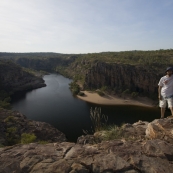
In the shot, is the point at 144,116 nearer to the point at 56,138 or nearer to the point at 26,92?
the point at 56,138

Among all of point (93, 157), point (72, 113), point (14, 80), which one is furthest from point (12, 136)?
point (14, 80)

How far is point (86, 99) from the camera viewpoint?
48.4 meters

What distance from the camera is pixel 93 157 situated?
5.25 meters

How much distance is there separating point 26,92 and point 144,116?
40371mm

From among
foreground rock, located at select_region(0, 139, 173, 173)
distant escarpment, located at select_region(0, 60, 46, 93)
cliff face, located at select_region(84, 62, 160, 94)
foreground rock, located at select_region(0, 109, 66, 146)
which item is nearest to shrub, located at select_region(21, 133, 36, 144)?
foreground rock, located at select_region(0, 109, 66, 146)

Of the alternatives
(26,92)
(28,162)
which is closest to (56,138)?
(28,162)

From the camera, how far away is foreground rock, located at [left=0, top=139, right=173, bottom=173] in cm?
475

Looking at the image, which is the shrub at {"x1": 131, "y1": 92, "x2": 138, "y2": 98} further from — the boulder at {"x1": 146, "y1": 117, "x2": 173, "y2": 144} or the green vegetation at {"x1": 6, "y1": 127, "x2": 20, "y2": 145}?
the boulder at {"x1": 146, "y1": 117, "x2": 173, "y2": 144}

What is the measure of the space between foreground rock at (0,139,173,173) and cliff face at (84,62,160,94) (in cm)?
4507

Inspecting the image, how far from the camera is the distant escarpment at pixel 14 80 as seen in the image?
59.6 metres

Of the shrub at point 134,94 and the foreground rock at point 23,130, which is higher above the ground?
the shrub at point 134,94

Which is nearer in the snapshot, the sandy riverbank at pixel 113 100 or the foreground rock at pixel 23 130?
the foreground rock at pixel 23 130

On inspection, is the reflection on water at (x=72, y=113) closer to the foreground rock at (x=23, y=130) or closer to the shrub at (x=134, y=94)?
the foreground rock at (x=23, y=130)

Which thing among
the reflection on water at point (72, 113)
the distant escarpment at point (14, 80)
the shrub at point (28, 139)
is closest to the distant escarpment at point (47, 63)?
the distant escarpment at point (14, 80)
